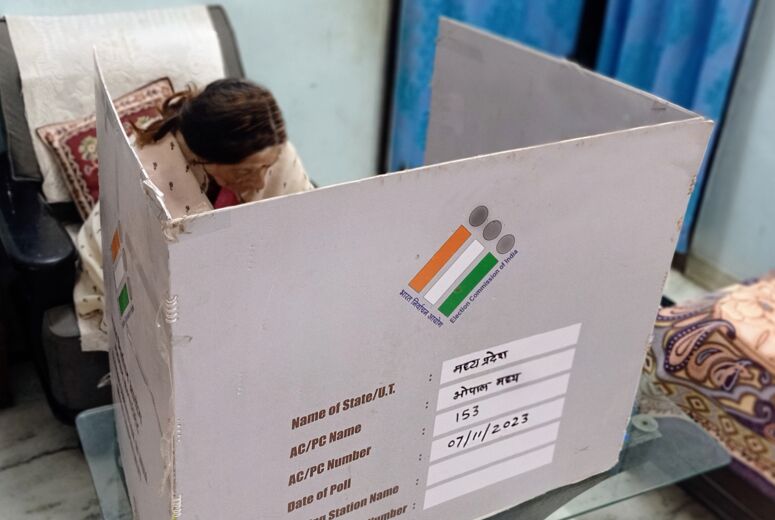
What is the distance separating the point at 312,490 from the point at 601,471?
44 centimetres

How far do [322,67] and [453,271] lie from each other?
1869 millimetres

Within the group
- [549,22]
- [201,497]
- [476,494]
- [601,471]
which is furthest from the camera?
[549,22]

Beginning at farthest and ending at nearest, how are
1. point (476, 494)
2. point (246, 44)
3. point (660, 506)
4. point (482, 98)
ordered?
point (246, 44) < point (660, 506) < point (482, 98) < point (476, 494)

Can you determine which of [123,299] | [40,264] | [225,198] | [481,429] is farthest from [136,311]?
[40,264]

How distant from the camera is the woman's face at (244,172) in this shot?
1.31 m

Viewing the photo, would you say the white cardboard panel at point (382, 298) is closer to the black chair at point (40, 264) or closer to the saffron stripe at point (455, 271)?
the saffron stripe at point (455, 271)

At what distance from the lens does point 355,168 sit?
107 inches

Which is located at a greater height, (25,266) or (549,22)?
(549,22)

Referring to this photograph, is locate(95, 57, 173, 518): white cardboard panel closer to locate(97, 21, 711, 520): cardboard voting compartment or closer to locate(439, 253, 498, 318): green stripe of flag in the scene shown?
locate(97, 21, 711, 520): cardboard voting compartment

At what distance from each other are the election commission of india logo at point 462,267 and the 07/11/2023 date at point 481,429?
134mm

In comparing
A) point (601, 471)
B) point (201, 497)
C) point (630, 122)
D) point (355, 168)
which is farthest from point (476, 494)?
point (355, 168)

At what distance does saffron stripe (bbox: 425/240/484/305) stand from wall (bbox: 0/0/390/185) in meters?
1.72

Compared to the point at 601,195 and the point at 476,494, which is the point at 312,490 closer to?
the point at 476,494

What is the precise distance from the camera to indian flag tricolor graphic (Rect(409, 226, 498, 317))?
0.67 metres
